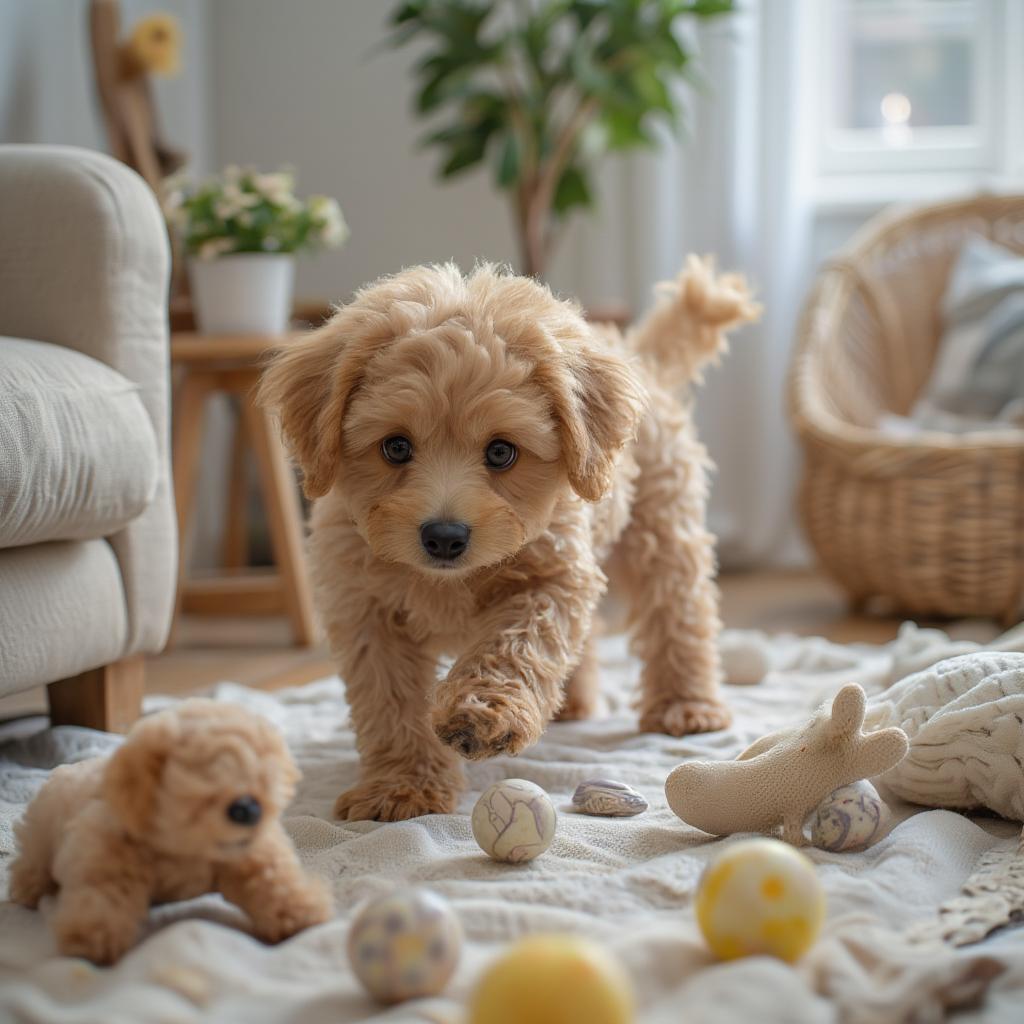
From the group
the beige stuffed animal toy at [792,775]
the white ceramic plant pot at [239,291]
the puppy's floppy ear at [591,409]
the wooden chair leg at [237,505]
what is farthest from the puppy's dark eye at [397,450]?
the wooden chair leg at [237,505]

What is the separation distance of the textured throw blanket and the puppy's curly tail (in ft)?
2.57

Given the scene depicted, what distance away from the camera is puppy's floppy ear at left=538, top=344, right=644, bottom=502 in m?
1.84

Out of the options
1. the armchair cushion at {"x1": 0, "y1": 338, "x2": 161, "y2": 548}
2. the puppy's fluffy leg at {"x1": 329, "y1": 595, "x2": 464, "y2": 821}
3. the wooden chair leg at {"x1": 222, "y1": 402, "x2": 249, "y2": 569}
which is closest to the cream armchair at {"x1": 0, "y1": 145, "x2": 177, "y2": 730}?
the armchair cushion at {"x1": 0, "y1": 338, "x2": 161, "y2": 548}

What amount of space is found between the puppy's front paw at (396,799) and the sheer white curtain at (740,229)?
3201 mm

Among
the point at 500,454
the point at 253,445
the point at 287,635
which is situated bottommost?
the point at 287,635

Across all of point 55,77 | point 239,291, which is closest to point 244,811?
point 239,291

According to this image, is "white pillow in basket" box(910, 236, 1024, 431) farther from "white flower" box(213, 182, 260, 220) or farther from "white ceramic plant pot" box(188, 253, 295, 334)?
"white flower" box(213, 182, 260, 220)

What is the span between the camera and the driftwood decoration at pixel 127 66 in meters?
4.06

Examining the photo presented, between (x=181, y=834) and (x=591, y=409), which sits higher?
(x=591, y=409)

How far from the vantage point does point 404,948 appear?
1.21 m

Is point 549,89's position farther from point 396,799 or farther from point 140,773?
point 140,773

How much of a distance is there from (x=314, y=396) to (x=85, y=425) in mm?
436

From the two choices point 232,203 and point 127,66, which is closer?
point 232,203

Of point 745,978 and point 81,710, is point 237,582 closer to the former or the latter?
point 81,710
